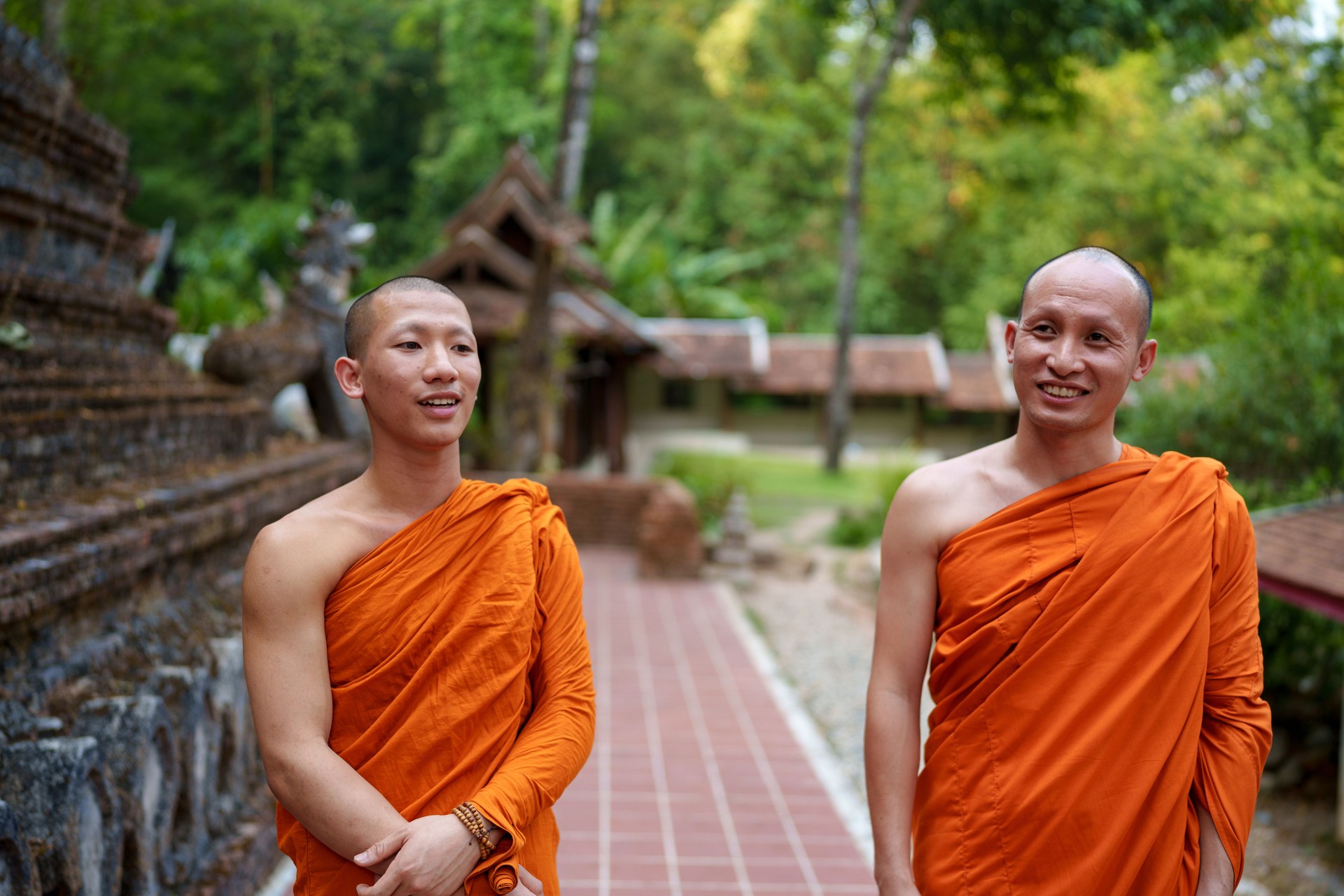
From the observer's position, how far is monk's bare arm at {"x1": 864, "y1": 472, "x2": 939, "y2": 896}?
7.13 ft

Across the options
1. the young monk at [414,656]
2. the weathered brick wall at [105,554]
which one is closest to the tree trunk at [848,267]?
the weathered brick wall at [105,554]

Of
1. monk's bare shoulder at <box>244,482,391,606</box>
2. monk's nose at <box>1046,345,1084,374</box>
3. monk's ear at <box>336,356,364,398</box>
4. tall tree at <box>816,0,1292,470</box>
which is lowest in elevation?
monk's bare shoulder at <box>244,482,391,606</box>

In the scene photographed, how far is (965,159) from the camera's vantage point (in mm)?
29453

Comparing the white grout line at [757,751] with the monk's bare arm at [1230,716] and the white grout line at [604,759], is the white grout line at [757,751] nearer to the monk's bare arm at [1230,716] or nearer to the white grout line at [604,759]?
the white grout line at [604,759]

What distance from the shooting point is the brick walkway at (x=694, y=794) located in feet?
13.9

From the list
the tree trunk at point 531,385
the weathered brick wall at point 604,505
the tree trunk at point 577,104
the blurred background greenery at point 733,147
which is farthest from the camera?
the blurred background greenery at point 733,147

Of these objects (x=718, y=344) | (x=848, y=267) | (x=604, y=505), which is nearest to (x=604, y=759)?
(x=604, y=505)

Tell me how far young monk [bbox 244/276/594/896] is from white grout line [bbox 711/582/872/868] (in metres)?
1.45

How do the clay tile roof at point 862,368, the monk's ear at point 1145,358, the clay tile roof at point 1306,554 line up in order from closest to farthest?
the monk's ear at point 1145,358 → the clay tile roof at point 1306,554 → the clay tile roof at point 862,368

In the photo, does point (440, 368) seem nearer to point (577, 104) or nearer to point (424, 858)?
point (424, 858)

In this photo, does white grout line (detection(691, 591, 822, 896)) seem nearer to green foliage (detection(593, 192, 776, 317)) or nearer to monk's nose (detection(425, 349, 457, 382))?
monk's nose (detection(425, 349, 457, 382))

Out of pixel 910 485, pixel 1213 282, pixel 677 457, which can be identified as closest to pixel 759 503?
pixel 677 457

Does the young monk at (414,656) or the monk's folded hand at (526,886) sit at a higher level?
the young monk at (414,656)

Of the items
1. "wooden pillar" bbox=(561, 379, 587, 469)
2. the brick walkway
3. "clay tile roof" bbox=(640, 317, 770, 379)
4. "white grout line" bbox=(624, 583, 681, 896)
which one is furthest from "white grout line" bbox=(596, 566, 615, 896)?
"clay tile roof" bbox=(640, 317, 770, 379)
